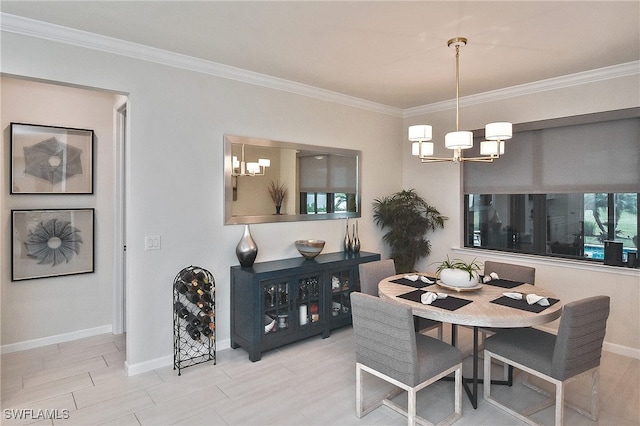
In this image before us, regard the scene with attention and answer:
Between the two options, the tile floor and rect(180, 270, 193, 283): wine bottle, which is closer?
the tile floor

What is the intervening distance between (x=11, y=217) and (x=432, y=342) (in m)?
3.86

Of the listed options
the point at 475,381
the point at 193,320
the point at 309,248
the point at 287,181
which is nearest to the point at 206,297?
the point at 193,320

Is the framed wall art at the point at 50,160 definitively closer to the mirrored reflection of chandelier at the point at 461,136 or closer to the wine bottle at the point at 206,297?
the wine bottle at the point at 206,297

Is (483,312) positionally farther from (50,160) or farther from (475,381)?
(50,160)

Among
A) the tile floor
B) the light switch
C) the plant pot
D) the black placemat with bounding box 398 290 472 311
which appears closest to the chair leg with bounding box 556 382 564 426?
the tile floor

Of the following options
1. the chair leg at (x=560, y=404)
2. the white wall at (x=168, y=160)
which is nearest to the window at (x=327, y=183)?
the white wall at (x=168, y=160)

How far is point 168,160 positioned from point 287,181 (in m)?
1.26

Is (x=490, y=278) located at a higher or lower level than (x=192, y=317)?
higher

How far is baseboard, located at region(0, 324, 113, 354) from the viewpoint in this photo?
3.52 meters

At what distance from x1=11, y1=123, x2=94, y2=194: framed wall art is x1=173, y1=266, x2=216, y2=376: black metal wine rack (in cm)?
162

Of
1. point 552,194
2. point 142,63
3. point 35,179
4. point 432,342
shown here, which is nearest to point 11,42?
point 142,63

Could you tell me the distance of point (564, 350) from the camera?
7.35 ft

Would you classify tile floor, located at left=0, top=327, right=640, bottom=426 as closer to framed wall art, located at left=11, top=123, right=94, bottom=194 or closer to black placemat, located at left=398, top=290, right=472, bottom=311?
black placemat, located at left=398, top=290, right=472, bottom=311

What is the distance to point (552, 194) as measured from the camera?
411cm
